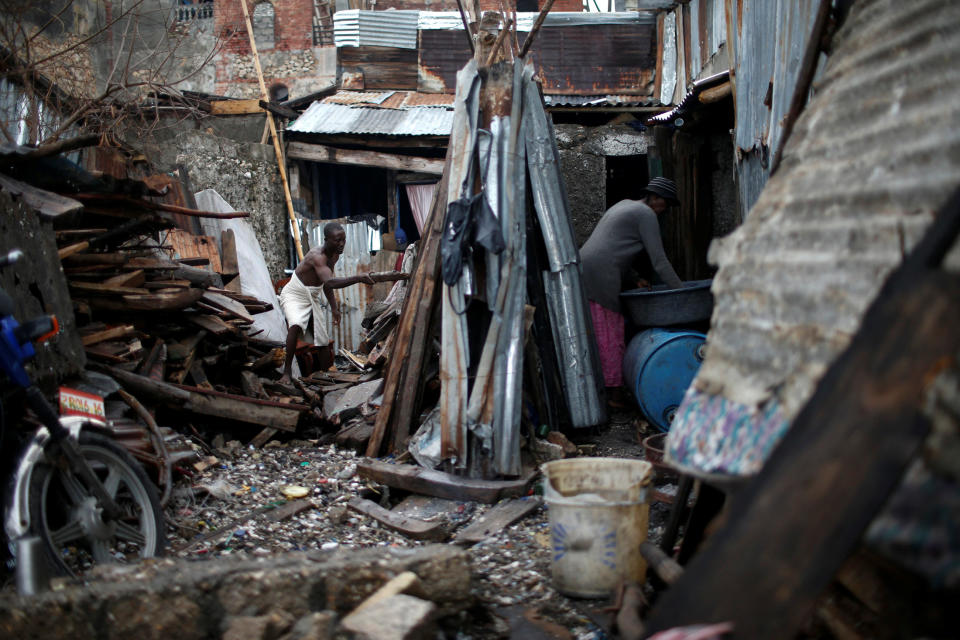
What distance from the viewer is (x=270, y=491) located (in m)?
5.00

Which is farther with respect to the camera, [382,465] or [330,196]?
[330,196]

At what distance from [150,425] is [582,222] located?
5949mm

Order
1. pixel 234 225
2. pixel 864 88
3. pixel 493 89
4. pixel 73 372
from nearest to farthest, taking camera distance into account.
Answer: pixel 864 88 → pixel 73 372 → pixel 493 89 → pixel 234 225

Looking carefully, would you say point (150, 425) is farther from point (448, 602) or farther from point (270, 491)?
point (448, 602)

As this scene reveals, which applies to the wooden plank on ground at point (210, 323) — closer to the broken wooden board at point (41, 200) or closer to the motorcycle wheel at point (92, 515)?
the broken wooden board at point (41, 200)

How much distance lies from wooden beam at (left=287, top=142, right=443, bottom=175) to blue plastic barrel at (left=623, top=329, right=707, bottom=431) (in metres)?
6.76

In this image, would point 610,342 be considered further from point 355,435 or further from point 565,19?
point 565,19

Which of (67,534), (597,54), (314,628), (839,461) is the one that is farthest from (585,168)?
(839,461)

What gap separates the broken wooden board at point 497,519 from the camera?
153 inches

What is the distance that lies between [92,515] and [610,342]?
13.5ft

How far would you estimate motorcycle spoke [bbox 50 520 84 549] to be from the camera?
3250 mm

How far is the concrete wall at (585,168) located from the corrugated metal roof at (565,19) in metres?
3.76

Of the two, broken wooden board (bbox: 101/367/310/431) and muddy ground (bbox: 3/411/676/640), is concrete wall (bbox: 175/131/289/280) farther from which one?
muddy ground (bbox: 3/411/676/640)

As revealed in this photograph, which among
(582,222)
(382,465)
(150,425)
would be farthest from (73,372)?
(582,222)
